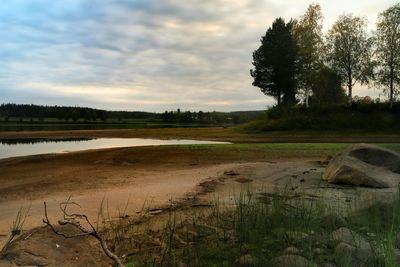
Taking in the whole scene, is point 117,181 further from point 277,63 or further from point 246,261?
point 277,63

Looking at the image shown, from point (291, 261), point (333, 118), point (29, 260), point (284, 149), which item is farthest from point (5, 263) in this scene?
point (333, 118)

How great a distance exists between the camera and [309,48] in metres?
48.3

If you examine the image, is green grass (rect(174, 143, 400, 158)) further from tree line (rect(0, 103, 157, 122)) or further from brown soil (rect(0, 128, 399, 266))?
tree line (rect(0, 103, 157, 122))

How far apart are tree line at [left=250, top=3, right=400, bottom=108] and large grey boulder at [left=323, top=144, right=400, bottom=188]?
34854 mm

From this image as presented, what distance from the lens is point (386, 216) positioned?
27.6 feet

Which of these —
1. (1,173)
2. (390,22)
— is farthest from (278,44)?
(1,173)

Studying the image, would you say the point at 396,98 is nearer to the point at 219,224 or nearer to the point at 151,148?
the point at 151,148

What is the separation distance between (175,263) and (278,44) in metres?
46.7

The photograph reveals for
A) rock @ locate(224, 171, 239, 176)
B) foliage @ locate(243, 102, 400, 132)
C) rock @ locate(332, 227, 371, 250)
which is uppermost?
foliage @ locate(243, 102, 400, 132)

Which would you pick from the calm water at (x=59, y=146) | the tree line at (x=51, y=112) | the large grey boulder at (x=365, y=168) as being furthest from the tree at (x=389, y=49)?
the tree line at (x=51, y=112)

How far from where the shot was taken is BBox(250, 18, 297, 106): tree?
1962 inches

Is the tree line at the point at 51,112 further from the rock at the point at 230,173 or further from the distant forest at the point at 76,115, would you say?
the rock at the point at 230,173

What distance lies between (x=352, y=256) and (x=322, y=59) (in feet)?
146

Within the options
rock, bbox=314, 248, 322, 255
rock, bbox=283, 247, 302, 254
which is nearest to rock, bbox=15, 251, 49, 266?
rock, bbox=283, 247, 302, 254
